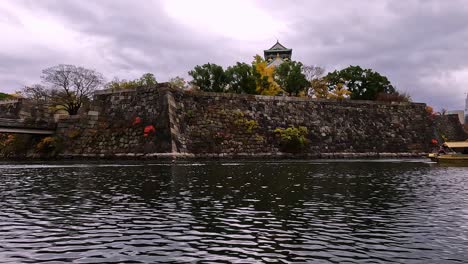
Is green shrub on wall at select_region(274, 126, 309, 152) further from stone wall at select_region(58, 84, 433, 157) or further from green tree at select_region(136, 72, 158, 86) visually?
green tree at select_region(136, 72, 158, 86)

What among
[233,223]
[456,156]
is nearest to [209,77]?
[456,156]

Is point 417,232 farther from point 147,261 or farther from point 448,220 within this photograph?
point 147,261

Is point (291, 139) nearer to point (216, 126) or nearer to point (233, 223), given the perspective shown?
point (216, 126)

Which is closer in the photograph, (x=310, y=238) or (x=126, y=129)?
(x=310, y=238)

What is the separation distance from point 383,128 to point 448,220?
41.8 meters

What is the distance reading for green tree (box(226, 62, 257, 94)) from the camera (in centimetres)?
5347

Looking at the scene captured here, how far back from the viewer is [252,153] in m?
40.7

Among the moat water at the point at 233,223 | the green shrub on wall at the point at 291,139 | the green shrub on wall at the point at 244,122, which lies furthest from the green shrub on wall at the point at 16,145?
the moat water at the point at 233,223

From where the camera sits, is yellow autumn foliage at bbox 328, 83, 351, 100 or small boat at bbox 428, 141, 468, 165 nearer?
small boat at bbox 428, 141, 468, 165

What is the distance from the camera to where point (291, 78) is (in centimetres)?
5847

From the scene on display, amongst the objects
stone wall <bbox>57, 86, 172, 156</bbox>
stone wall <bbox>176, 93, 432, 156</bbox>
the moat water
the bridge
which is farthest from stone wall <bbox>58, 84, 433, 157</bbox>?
the moat water

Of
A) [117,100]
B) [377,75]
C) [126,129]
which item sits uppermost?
[377,75]

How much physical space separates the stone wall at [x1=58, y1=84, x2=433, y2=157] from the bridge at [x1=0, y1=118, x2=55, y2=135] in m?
1.55

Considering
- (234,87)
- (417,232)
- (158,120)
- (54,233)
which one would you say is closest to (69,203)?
(54,233)
